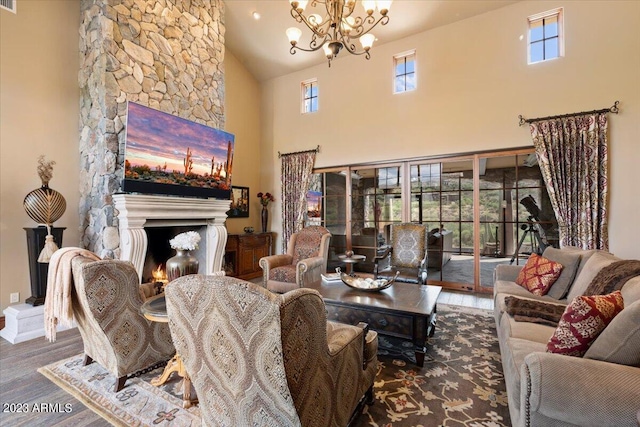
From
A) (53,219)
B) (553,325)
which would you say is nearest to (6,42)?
(53,219)

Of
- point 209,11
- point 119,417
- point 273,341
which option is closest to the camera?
point 273,341

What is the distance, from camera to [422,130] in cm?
511

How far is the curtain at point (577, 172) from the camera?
3863 mm

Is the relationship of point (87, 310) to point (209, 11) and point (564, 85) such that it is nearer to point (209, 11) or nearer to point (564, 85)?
point (209, 11)

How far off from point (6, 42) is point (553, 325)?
6019mm

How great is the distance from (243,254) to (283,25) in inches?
166

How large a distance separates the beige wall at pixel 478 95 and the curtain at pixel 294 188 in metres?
0.24

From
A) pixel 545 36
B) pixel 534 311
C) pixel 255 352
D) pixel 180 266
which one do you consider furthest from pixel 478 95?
pixel 255 352

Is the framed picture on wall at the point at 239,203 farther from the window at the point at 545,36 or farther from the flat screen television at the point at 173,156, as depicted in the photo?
the window at the point at 545,36

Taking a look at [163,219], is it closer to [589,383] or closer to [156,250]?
[156,250]

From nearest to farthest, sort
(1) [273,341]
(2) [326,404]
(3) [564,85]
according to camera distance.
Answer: (1) [273,341], (2) [326,404], (3) [564,85]

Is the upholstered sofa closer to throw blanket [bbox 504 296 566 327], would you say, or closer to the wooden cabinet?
throw blanket [bbox 504 296 566 327]

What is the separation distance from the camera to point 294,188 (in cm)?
627

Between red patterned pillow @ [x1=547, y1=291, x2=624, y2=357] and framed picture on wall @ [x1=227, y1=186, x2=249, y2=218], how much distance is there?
5481mm
